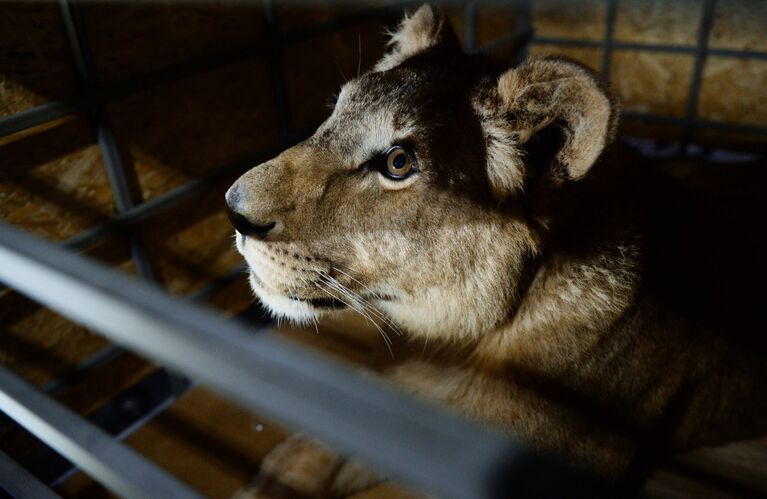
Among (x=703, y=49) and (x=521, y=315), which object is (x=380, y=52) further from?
(x=521, y=315)

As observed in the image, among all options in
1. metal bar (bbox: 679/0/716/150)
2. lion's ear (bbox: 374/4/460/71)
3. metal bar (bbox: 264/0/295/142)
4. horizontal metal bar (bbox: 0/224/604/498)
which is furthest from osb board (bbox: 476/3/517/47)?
horizontal metal bar (bbox: 0/224/604/498)

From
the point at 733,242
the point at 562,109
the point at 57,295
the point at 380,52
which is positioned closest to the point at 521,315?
the point at 562,109

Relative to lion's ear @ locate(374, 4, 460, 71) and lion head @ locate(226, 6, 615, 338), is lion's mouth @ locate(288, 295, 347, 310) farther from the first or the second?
lion's ear @ locate(374, 4, 460, 71)

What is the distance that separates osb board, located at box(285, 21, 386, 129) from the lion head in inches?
71.0

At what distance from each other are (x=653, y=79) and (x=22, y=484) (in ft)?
17.0

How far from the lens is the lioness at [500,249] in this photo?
1748mm

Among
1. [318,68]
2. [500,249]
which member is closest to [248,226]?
[500,249]

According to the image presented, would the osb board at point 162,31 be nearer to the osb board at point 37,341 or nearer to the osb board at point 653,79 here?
the osb board at point 37,341

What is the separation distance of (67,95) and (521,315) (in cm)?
196

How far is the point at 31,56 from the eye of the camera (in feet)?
7.77

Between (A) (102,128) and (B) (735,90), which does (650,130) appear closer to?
(B) (735,90)

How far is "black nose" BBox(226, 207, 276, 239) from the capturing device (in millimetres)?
1713

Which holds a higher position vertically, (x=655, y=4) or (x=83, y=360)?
(x=655, y=4)

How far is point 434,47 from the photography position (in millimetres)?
2139
